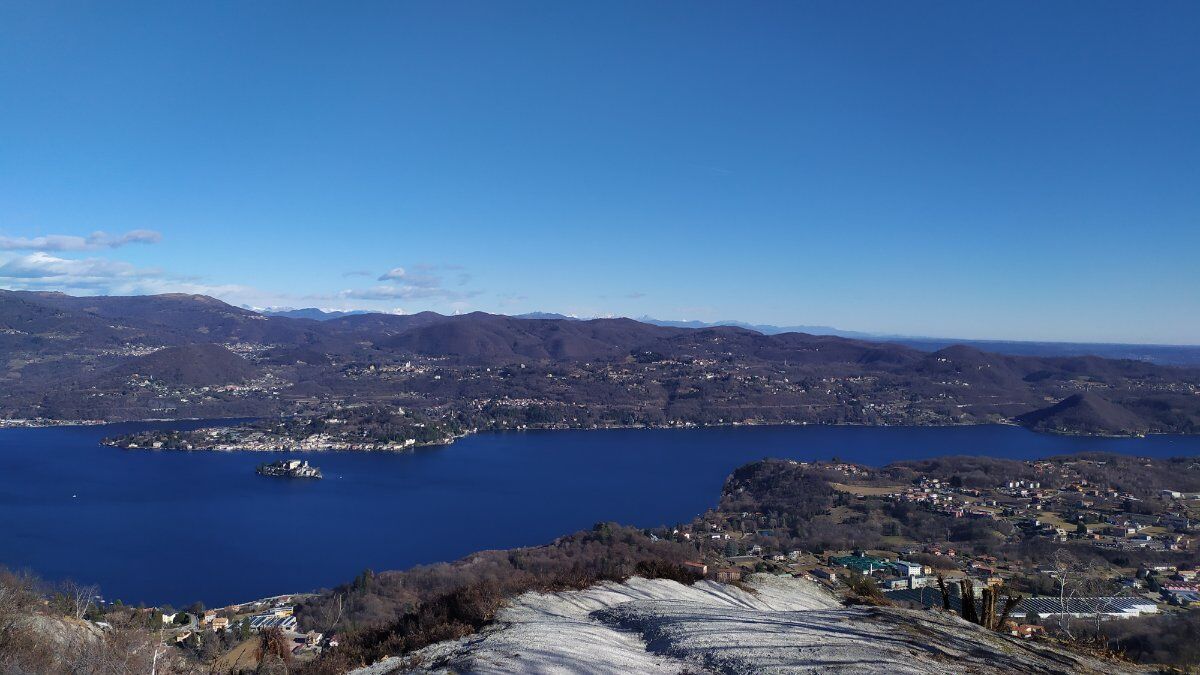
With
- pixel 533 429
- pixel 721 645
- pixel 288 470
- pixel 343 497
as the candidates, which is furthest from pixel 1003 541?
pixel 533 429

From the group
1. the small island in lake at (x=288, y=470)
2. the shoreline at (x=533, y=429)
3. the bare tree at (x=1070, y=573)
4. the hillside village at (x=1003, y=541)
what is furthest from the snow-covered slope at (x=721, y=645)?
the shoreline at (x=533, y=429)

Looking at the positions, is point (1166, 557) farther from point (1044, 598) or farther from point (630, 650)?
point (630, 650)

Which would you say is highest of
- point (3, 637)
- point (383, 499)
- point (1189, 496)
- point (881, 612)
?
point (881, 612)

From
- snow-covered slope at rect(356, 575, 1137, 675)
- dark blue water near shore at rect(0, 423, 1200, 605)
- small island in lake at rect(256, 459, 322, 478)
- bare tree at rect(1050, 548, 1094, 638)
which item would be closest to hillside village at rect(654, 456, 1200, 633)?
bare tree at rect(1050, 548, 1094, 638)

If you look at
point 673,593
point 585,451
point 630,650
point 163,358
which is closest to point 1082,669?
point 630,650

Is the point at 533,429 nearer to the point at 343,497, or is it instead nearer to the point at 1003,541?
the point at 343,497
